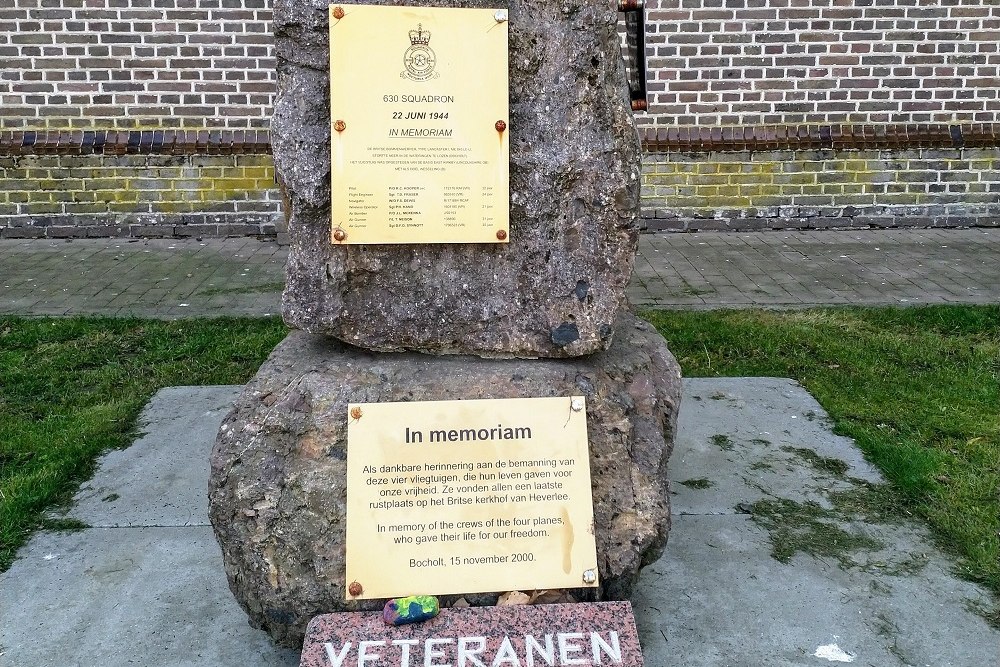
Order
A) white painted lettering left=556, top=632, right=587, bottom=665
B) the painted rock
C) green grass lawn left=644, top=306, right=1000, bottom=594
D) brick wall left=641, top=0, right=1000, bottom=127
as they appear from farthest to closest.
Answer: brick wall left=641, top=0, right=1000, bottom=127 < green grass lawn left=644, top=306, right=1000, bottom=594 < the painted rock < white painted lettering left=556, top=632, right=587, bottom=665

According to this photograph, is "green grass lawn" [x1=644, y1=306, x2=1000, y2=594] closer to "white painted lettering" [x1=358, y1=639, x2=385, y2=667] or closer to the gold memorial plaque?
the gold memorial plaque

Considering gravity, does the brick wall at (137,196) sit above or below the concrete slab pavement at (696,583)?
above

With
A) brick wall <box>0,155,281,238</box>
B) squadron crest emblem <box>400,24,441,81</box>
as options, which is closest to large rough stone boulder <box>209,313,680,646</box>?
squadron crest emblem <box>400,24,441,81</box>

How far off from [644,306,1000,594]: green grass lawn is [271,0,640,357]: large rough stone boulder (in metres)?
1.54

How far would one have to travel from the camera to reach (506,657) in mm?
2250

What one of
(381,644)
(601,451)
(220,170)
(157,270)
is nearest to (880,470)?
(601,451)

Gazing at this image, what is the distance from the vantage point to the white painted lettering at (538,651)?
2232 mm

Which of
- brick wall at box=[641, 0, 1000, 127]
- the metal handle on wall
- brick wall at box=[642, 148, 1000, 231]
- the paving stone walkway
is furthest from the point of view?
brick wall at box=[642, 148, 1000, 231]

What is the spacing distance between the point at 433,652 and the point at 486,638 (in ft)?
0.43

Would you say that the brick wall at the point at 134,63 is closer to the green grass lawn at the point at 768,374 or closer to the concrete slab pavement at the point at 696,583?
the green grass lawn at the point at 768,374

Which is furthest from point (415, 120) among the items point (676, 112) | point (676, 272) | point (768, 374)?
point (676, 112)

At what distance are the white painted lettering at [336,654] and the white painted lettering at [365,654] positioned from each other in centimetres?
3

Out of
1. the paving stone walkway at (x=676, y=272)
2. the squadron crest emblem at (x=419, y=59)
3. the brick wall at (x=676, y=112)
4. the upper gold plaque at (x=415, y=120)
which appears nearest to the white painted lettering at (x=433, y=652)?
the upper gold plaque at (x=415, y=120)

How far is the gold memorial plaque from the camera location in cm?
244
